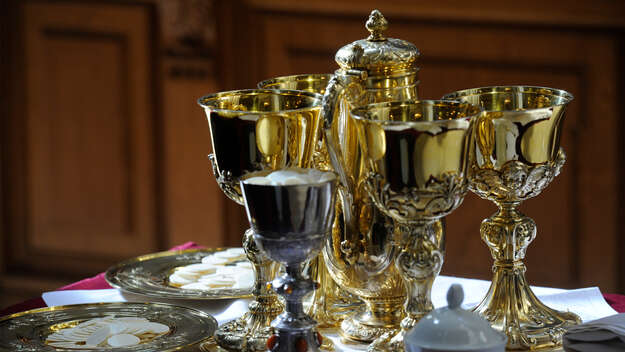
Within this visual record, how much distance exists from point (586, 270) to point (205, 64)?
1.06m

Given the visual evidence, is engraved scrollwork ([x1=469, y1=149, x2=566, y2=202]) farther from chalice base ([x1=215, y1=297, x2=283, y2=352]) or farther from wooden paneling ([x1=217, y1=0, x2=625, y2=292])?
wooden paneling ([x1=217, y1=0, x2=625, y2=292])

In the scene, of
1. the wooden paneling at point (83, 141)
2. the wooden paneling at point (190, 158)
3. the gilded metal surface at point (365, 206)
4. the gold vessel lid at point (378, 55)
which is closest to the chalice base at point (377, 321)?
the gilded metal surface at point (365, 206)

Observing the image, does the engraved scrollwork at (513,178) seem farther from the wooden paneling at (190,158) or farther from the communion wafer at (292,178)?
the wooden paneling at (190,158)

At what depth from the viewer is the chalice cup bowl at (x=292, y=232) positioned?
2.35 ft

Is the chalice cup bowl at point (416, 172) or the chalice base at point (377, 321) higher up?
the chalice cup bowl at point (416, 172)

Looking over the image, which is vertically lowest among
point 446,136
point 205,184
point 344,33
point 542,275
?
point 542,275

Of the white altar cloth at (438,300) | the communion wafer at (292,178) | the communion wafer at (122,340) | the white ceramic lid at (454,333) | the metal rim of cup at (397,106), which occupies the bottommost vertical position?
the white altar cloth at (438,300)

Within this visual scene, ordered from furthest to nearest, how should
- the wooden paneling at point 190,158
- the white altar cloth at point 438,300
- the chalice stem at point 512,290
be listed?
the wooden paneling at point 190,158 < the white altar cloth at point 438,300 < the chalice stem at point 512,290

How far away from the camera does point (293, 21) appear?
2242mm

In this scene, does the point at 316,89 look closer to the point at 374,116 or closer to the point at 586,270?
the point at 374,116

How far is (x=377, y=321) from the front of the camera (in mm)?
891

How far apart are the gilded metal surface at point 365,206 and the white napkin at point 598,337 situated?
0.17 metres

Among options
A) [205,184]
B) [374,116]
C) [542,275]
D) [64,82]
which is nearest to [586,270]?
[542,275]

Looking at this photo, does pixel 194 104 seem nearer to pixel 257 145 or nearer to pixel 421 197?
pixel 257 145
